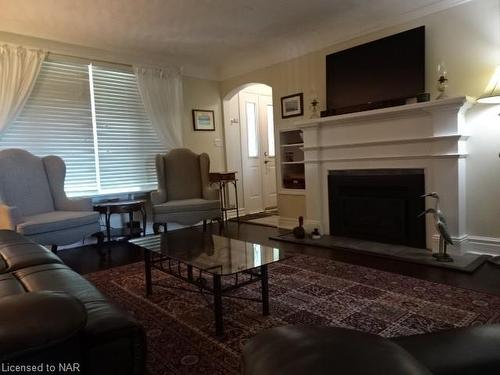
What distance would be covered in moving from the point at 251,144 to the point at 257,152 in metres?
0.19

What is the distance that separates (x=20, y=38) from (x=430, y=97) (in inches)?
174

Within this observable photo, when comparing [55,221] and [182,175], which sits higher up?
[182,175]

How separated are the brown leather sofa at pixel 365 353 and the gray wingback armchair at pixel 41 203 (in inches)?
126

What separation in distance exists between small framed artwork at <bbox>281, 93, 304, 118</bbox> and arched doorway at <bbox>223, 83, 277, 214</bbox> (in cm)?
94

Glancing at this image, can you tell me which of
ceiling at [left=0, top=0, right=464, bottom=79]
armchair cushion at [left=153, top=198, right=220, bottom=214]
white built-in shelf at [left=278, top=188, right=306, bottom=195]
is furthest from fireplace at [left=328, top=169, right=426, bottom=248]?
ceiling at [left=0, top=0, right=464, bottom=79]

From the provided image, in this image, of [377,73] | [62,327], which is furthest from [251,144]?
[62,327]

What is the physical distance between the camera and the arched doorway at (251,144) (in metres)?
5.89

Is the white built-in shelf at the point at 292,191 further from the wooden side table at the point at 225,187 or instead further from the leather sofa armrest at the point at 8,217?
the leather sofa armrest at the point at 8,217

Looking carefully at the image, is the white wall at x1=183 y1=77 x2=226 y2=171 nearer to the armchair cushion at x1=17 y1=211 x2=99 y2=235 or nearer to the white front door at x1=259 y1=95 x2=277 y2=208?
the white front door at x1=259 y1=95 x2=277 y2=208

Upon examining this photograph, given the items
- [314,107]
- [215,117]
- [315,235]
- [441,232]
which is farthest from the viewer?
[215,117]

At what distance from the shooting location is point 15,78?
378 cm

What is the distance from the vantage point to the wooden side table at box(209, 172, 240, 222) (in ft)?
16.9

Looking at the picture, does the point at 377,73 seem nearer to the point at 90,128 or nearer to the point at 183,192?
the point at 183,192

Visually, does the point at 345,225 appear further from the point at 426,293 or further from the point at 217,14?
the point at 217,14
